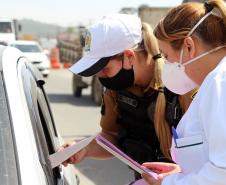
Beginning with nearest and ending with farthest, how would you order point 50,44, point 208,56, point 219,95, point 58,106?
point 219,95 → point 208,56 → point 58,106 → point 50,44

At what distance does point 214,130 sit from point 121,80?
1.17 metres

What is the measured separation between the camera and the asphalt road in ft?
22.4

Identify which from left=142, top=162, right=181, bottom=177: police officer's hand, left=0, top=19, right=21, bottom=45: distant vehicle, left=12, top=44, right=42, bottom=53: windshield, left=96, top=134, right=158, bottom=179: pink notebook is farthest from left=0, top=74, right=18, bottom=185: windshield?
left=0, top=19, right=21, bottom=45: distant vehicle

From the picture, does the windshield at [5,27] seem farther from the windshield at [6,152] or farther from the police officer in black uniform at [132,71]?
the windshield at [6,152]

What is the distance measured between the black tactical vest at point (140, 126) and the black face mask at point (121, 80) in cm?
7

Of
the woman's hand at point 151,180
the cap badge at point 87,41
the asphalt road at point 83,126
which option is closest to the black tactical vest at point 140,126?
the cap badge at point 87,41

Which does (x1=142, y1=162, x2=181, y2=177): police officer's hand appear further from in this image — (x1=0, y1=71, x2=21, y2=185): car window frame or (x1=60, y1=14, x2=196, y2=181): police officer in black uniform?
(x1=0, y1=71, x2=21, y2=185): car window frame

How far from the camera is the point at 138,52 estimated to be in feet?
9.44

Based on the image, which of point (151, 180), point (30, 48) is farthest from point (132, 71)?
point (30, 48)

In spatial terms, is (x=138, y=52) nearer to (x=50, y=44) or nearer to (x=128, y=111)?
(x=128, y=111)

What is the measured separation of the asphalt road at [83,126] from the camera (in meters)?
6.82

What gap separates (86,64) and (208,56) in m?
0.99

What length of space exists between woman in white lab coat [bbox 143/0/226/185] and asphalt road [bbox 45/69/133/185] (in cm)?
384

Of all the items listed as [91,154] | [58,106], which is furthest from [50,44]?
[91,154]
